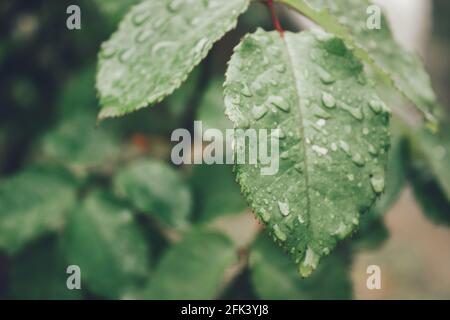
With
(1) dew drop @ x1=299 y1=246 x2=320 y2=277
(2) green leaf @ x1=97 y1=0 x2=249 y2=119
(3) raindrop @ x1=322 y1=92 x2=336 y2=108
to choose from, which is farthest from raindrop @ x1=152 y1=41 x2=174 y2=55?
(1) dew drop @ x1=299 y1=246 x2=320 y2=277

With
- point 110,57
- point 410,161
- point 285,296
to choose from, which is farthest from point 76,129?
point 410,161

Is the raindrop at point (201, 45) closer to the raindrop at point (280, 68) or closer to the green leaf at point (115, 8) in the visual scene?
the raindrop at point (280, 68)

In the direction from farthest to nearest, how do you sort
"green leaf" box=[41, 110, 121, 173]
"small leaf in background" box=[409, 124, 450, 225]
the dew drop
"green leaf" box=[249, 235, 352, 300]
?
"green leaf" box=[41, 110, 121, 173] → "small leaf in background" box=[409, 124, 450, 225] → "green leaf" box=[249, 235, 352, 300] → the dew drop

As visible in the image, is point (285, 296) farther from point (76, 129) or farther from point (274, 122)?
point (76, 129)

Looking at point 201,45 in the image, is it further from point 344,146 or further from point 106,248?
point 106,248

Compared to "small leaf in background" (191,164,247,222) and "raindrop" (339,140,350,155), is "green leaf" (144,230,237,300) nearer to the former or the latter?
"small leaf in background" (191,164,247,222)

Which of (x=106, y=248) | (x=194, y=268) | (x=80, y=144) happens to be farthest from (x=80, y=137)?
(x=194, y=268)

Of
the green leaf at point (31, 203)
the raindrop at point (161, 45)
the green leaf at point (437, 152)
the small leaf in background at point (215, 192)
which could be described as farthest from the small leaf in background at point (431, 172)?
the green leaf at point (31, 203)
